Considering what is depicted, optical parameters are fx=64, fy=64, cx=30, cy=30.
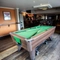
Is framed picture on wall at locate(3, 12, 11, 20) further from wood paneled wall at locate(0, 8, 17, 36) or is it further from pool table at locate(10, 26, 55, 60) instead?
pool table at locate(10, 26, 55, 60)

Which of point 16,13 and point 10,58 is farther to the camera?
point 16,13

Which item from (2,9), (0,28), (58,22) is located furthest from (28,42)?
(58,22)

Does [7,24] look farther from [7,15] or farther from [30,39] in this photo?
[30,39]

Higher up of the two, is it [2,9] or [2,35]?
[2,9]

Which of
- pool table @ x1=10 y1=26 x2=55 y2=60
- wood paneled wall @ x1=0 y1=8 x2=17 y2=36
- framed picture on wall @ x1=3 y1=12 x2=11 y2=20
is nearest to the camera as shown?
pool table @ x1=10 y1=26 x2=55 y2=60

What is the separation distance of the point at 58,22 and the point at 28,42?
24.3ft

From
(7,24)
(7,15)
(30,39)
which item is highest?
(7,15)

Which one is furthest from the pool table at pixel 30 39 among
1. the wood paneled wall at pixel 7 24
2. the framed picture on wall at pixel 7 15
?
the framed picture on wall at pixel 7 15

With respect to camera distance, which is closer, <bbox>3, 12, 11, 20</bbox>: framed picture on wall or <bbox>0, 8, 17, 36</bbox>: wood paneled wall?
<bbox>0, 8, 17, 36</bbox>: wood paneled wall

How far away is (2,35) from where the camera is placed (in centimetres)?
Answer: 516

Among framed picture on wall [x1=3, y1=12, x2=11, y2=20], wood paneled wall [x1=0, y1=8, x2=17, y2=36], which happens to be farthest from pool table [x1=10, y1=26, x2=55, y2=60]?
framed picture on wall [x1=3, y1=12, x2=11, y2=20]

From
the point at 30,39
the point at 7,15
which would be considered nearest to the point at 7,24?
the point at 7,15

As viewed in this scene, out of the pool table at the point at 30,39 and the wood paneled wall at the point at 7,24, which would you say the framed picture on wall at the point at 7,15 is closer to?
the wood paneled wall at the point at 7,24

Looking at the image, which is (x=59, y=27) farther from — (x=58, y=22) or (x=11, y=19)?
(x=11, y=19)
